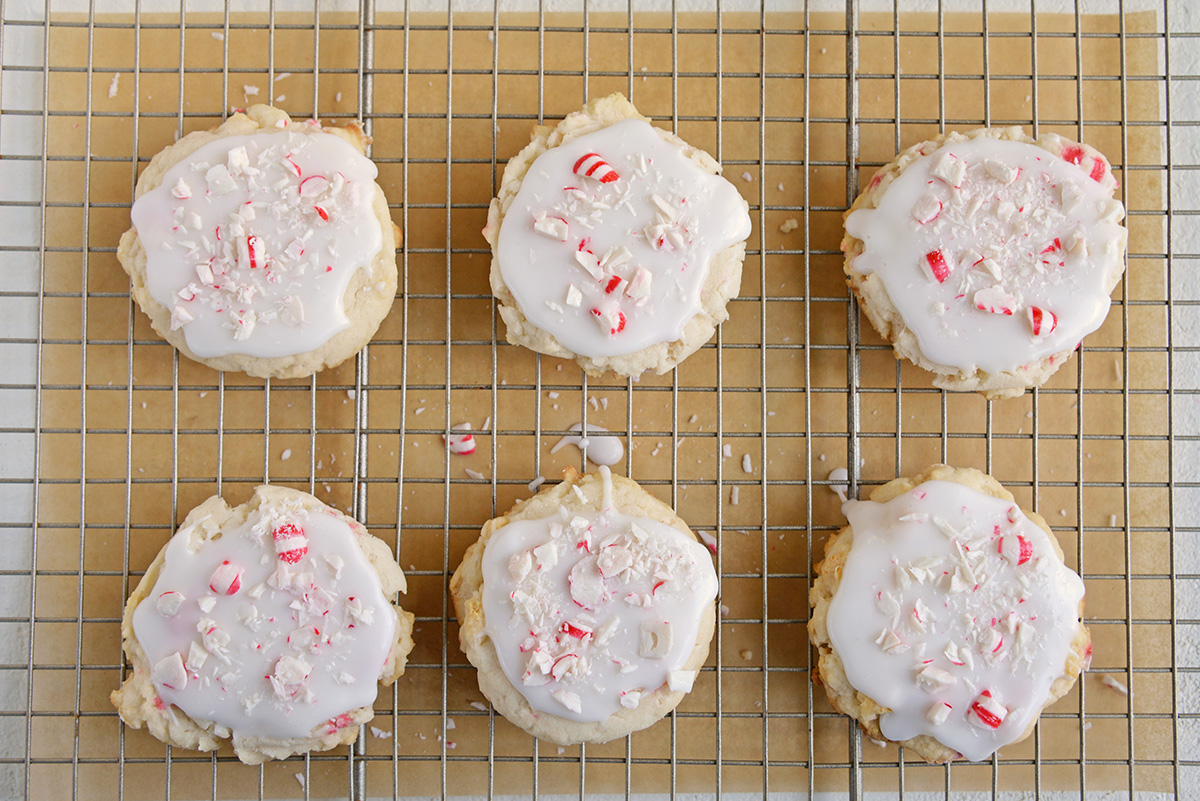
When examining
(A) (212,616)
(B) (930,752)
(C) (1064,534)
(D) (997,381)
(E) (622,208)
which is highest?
(E) (622,208)

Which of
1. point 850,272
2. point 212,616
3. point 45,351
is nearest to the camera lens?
point 212,616

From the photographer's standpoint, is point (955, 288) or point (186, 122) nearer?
point (955, 288)

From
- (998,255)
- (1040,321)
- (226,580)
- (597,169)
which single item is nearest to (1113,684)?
(1040,321)

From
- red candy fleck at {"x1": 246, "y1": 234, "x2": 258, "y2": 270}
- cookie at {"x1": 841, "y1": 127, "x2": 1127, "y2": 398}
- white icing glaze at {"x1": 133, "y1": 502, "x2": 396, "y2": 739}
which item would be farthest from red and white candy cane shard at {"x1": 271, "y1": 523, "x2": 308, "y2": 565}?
cookie at {"x1": 841, "y1": 127, "x2": 1127, "y2": 398}

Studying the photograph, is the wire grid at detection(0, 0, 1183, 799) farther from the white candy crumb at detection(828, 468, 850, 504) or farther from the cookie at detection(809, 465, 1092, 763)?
the cookie at detection(809, 465, 1092, 763)

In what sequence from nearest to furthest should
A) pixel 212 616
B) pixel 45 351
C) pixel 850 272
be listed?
pixel 212 616, pixel 850 272, pixel 45 351

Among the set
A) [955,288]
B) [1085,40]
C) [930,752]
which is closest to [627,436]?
[955,288]

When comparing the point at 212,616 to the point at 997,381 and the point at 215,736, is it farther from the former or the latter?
the point at 997,381
